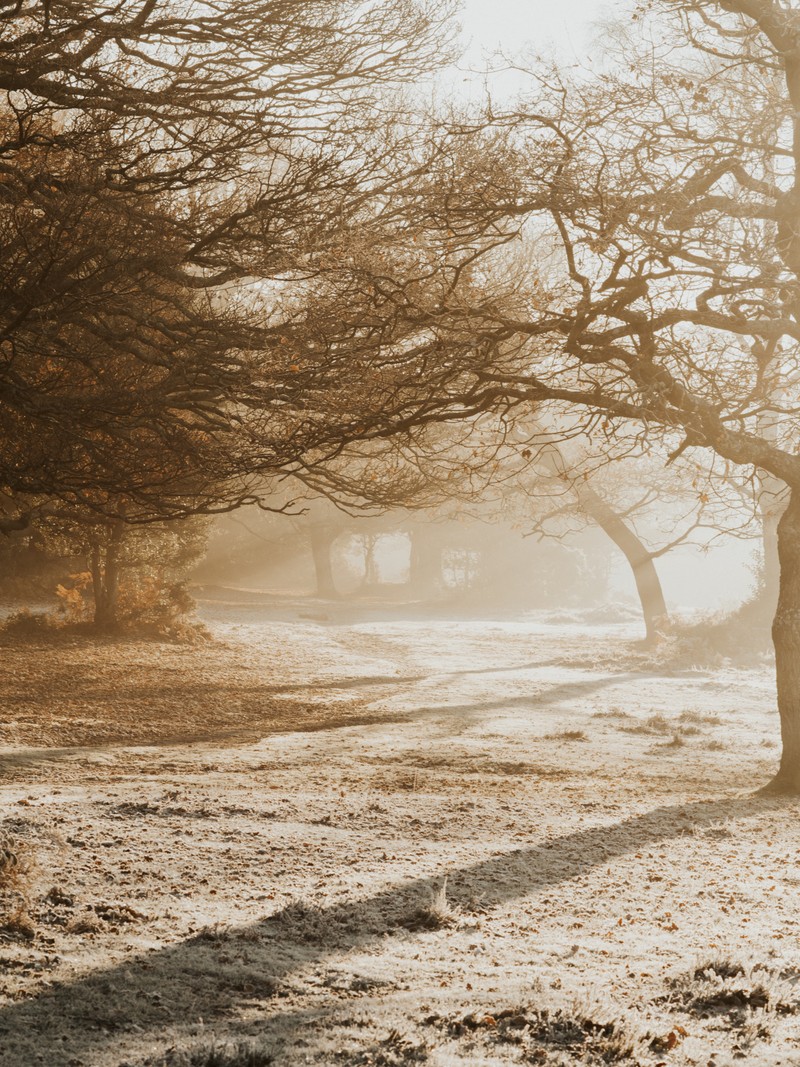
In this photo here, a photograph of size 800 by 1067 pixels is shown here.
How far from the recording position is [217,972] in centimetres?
424


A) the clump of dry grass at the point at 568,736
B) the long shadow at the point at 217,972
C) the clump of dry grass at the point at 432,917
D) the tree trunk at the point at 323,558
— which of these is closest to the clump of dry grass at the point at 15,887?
the long shadow at the point at 217,972

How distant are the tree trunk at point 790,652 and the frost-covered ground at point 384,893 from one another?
1.76ft

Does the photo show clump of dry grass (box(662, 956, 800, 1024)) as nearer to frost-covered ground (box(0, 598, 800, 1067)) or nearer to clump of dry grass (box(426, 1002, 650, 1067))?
frost-covered ground (box(0, 598, 800, 1067))

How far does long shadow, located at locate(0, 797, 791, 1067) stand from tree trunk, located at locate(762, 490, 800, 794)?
14.1 feet

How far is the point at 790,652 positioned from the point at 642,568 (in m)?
19.4

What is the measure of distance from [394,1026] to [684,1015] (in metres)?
1.25

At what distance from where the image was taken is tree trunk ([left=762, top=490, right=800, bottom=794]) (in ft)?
32.3

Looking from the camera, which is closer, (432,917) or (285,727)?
(432,917)

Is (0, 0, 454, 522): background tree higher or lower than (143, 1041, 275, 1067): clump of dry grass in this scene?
higher

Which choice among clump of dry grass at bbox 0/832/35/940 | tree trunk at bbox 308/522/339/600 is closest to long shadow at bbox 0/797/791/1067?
clump of dry grass at bbox 0/832/35/940

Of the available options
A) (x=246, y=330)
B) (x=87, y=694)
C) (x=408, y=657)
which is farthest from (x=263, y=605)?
(x=246, y=330)

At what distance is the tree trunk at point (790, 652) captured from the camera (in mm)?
9852

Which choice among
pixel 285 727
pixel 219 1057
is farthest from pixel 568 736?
pixel 219 1057

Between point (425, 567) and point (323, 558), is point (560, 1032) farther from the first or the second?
point (425, 567)
